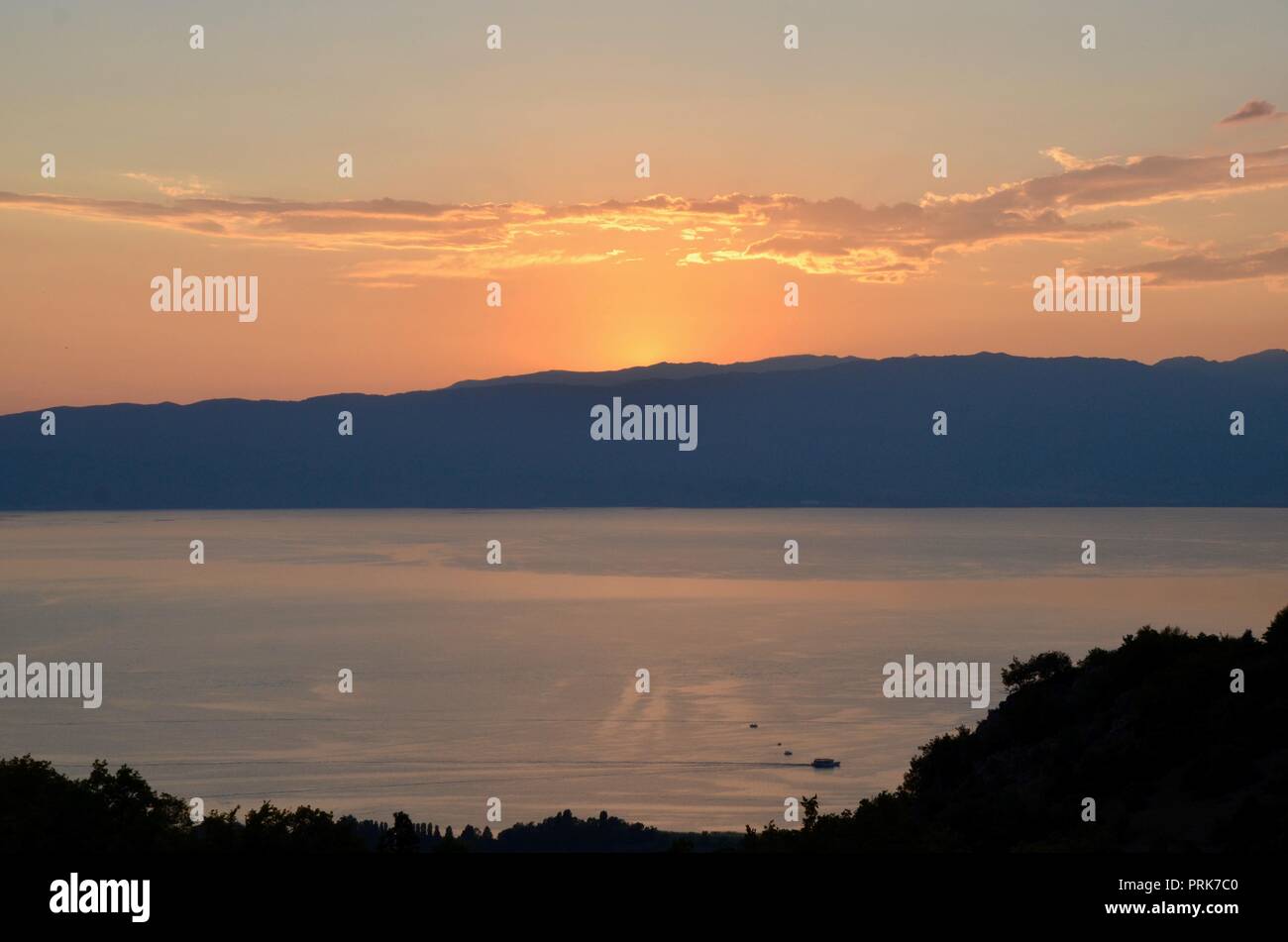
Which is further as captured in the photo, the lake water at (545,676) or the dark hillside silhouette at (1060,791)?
the lake water at (545,676)

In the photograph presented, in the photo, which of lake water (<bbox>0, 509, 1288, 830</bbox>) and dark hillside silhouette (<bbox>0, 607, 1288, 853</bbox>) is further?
lake water (<bbox>0, 509, 1288, 830</bbox>)


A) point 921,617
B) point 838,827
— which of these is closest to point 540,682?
point 921,617

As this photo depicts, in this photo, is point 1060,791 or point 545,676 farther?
point 545,676

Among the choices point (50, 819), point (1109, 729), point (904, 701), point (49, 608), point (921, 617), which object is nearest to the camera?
point (50, 819)

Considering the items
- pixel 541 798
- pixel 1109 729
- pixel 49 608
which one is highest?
pixel 49 608

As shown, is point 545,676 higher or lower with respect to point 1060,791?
higher

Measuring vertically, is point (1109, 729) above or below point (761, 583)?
below

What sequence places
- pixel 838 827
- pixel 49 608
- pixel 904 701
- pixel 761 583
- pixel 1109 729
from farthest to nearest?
1. pixel 761 583
2. pixel 49 608
3. pixel 904 701
4. pixel 1109 729
5. pixel 838 827
